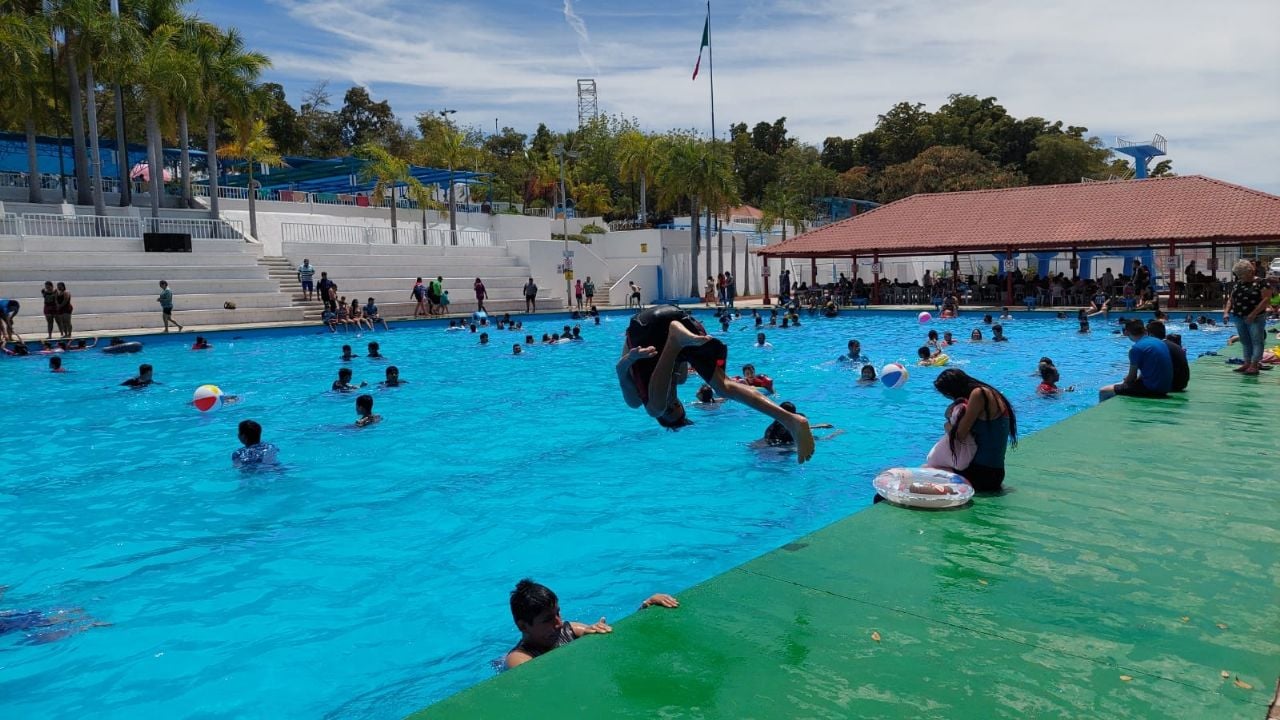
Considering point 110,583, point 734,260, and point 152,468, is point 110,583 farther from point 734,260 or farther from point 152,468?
point 734,260

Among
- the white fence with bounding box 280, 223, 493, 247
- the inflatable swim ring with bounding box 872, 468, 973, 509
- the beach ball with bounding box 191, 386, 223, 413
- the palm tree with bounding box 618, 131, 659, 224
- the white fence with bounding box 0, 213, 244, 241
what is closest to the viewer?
the inflatable swim ring with bounding box 872, 468, 973, 509

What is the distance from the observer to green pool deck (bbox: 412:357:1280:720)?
3539 millimetres

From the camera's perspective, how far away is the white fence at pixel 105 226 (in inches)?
1132

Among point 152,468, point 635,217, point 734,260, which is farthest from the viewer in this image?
point 635,217

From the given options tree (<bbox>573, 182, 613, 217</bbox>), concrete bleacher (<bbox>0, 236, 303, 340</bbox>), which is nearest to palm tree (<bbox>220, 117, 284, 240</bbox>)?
concrete bleacher (<bbox>0, 236, 303, 340</bbox>)

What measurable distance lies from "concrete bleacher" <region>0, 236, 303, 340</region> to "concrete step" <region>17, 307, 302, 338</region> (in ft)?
0.08

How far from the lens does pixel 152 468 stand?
1112 centimetres

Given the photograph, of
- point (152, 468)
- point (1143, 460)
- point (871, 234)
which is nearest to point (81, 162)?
point (152, 468)

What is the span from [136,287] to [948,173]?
50197mm

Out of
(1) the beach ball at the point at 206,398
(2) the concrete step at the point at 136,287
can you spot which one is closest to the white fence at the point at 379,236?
(2) the concrete step at the point at 136,287

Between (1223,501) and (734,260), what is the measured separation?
42.6m

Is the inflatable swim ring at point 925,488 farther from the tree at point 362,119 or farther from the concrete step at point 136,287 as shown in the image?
the tree at point 362,119

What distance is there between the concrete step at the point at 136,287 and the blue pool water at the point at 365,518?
10.1 meters

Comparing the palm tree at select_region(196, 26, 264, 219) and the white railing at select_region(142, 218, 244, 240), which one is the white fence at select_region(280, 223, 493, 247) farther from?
the palm tree at select_region(196, 26, 264, 219)
